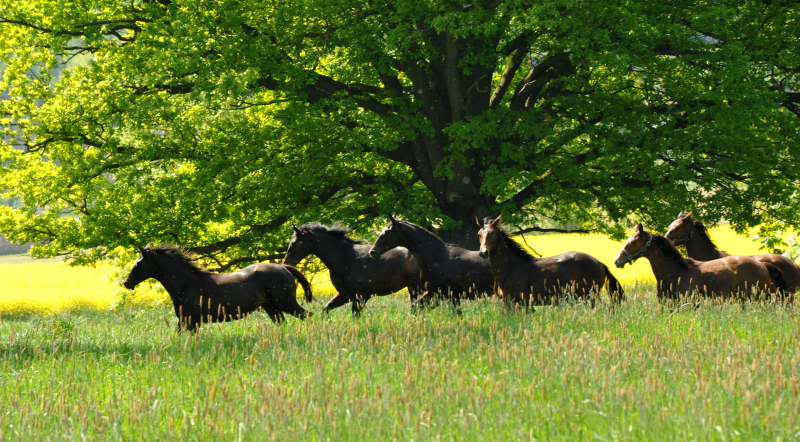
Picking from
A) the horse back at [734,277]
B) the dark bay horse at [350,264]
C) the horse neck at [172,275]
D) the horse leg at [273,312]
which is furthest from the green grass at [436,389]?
the dark bay horse at [350,264]

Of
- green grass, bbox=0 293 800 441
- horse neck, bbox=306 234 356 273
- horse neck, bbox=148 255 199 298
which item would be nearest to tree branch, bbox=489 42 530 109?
horse neck, bbox=306 234 356 273

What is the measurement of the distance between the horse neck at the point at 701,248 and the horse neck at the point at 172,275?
9.20 m

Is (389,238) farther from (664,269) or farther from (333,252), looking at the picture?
(664,269)

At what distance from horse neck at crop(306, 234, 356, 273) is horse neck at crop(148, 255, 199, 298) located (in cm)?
288

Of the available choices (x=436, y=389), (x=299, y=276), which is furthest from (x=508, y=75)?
(x=436, y=389)

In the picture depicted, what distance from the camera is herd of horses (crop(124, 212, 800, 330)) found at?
10.8 meters

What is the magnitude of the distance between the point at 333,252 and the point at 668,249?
5992 millimetres

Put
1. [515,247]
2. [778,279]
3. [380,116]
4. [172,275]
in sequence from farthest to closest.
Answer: [380,116], [778,279], [515,247], [172,275]

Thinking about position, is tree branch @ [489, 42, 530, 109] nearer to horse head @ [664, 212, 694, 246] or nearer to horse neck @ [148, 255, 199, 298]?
horse head @ [664, 212, 694, 246]

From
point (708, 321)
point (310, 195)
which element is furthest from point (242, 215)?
point (708, 321)

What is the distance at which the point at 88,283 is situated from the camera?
43.7 metres

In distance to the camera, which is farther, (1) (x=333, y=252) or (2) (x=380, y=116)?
(2) (x=380, y=116)

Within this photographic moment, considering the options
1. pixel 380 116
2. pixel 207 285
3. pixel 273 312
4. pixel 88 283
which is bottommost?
pixel 88 283

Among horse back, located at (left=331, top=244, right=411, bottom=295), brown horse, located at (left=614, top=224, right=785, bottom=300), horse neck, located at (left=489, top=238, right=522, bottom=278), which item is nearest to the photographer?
brown horse, located at (left=614, top=224, right=785, bottom=300)
